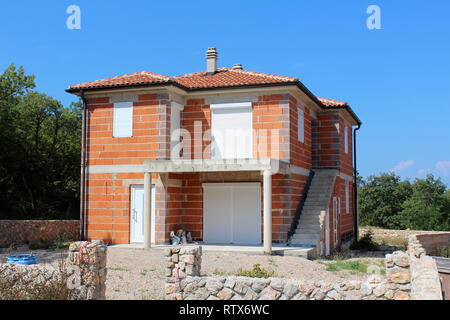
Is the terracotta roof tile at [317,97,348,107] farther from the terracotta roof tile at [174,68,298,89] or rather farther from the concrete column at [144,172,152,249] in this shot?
the concrete column at [144,172,152,249]

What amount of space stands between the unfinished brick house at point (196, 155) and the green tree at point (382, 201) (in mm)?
18915

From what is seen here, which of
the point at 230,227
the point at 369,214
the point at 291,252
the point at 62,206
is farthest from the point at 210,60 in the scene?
the point at 369,214

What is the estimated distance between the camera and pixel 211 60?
2181cm

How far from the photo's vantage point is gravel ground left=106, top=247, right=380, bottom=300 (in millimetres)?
10602

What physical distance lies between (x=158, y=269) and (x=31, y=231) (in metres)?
8.63

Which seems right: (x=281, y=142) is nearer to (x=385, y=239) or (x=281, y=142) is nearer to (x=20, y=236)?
(x=20, y=236)

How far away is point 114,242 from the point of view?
1888 centimetres

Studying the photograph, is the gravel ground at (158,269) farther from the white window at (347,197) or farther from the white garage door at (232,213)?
the white window at (347,197)

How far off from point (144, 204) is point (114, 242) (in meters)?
2.41

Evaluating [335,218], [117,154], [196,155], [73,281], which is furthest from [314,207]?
[73,281]

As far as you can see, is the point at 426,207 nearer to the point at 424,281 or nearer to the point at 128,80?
the point at 128,80

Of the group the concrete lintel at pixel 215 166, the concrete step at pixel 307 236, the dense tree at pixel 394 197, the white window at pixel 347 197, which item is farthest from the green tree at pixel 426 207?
the concrete lintel at pixel 215 166

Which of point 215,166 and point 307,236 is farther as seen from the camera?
point 307,236

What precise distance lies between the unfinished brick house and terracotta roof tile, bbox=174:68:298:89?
80mm
